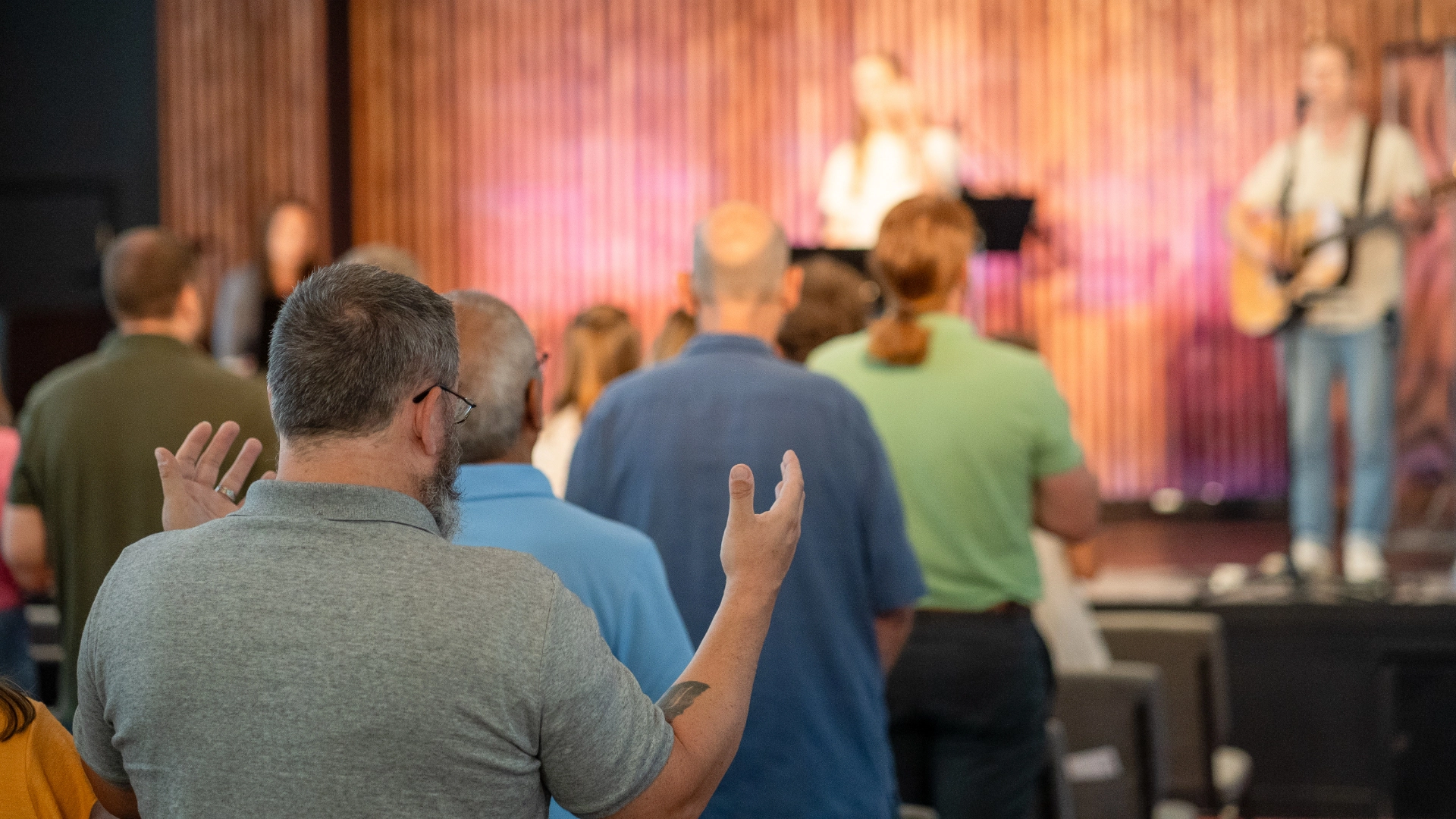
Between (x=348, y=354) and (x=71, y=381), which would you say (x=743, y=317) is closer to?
(x=348, y=354)

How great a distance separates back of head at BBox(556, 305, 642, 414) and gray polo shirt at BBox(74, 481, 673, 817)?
2362mm

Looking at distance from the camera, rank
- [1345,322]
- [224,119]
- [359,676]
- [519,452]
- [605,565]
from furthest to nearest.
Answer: [224,119], [1345,322], [519,452], [605,565], [359,676]

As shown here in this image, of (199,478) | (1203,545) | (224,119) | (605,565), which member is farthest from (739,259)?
(224,119)

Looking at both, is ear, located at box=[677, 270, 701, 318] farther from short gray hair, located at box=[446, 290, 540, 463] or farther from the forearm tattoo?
the forearm tattoo

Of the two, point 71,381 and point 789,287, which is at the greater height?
point 789,287

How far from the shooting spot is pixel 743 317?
7.64 ft

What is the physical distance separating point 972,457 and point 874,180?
→ 378 cm

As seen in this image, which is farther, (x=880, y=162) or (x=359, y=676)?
(x=880, y=162)

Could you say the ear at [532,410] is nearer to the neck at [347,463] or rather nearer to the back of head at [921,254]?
the neck at [347,463]

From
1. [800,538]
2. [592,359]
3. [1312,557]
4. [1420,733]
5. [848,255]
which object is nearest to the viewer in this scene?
[800,538]

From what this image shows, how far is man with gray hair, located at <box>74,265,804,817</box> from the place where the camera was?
1124 millimetres

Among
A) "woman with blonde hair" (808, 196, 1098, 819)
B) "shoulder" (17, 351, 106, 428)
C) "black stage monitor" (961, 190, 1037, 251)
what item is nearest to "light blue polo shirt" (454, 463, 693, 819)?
"woman with blonde hair" (808, 196, 1098, 819)

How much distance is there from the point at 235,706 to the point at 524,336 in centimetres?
73

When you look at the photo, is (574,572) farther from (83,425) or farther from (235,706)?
(83,425)
